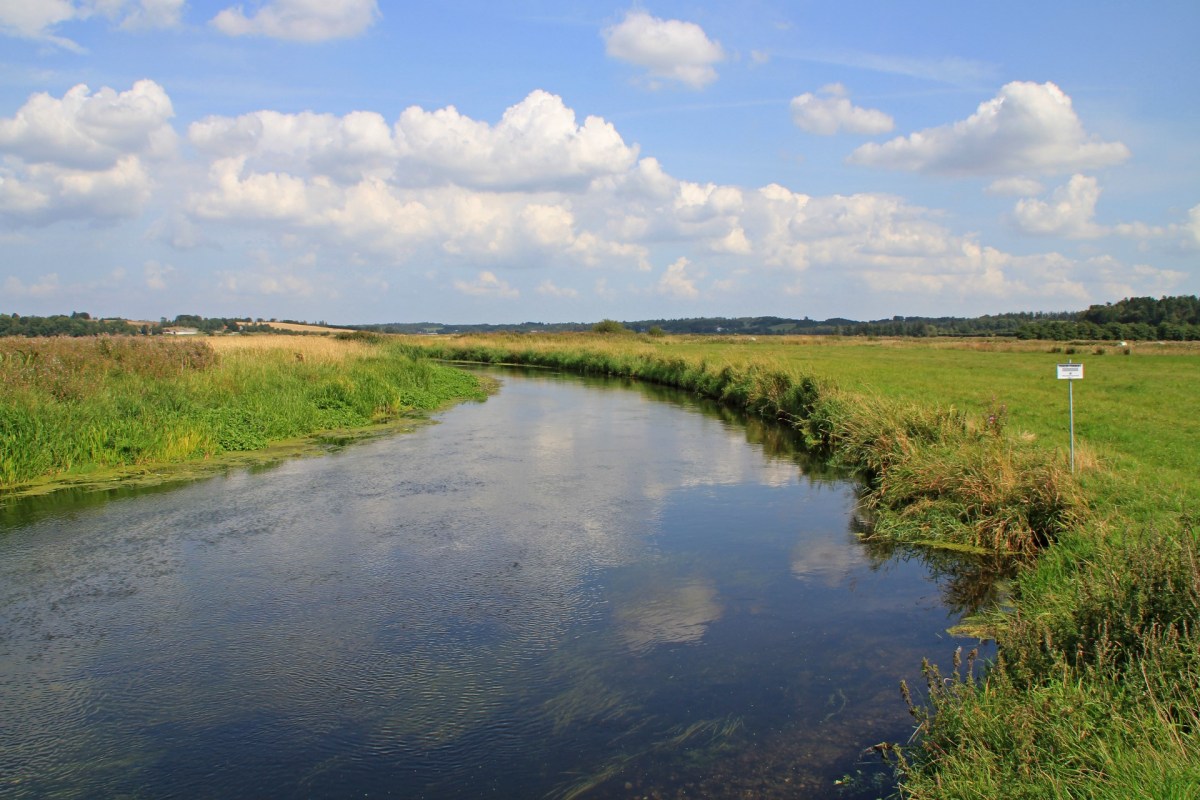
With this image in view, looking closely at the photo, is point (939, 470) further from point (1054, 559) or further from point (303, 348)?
point (303, 348)

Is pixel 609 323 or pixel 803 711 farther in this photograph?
pixel 609 323

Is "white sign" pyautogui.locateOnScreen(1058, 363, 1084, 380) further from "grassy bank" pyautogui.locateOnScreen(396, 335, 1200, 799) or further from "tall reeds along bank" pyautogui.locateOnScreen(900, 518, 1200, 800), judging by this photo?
"tall reeds along bank" pyautogui.locateOnScreen(900, 518, 1200, 800)

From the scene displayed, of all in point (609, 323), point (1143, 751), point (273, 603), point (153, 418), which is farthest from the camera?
point (609, 323)

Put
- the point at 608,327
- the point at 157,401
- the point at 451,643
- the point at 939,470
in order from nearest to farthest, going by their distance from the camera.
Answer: the point at 451,643 → the point at 939,470 → the point at 157,401 → the point at 608,327

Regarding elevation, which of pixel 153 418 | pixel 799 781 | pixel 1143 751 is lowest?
pixel 799 781

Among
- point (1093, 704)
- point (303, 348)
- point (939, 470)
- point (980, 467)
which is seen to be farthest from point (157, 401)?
point (1093, 704)

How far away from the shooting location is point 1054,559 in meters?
7.18

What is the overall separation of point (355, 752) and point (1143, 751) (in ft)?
13.6

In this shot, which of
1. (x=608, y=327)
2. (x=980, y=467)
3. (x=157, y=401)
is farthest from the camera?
(x=608, y=327)

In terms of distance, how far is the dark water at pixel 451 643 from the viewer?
191 inches

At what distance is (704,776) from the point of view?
4.76 meters

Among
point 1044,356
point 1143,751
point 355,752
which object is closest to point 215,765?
point 355,752

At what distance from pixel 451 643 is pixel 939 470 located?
666 cm

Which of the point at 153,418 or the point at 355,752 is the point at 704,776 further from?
the point at 153,418
